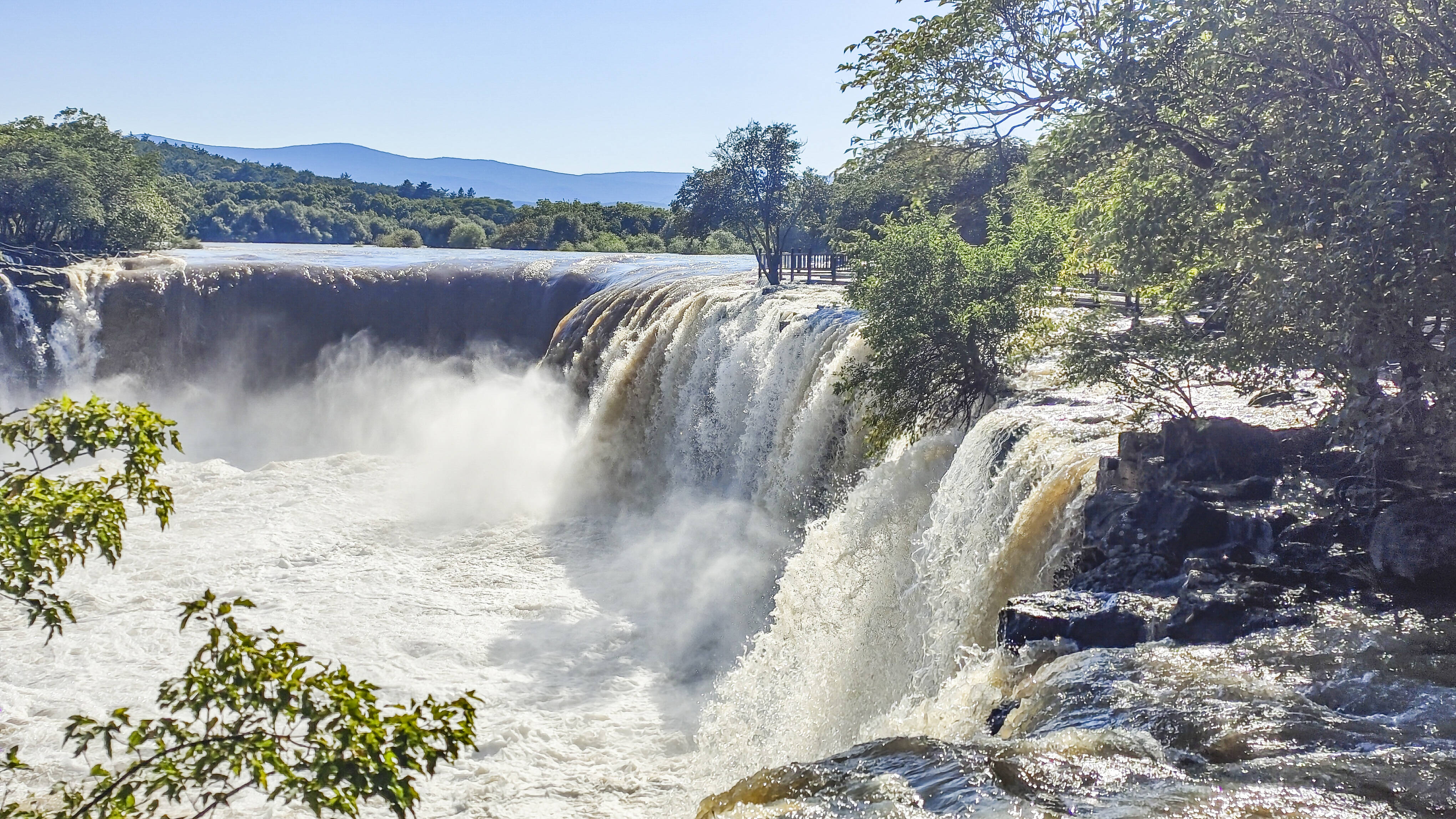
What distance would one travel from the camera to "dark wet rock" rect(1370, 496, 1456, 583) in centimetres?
682

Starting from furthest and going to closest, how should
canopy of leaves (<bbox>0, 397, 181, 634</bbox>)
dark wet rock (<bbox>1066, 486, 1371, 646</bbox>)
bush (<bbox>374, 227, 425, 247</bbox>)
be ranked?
bush (<bbox>374, 227, 425, 247</bbox>)
dark wet rock (<bbox>1066, 486, 1371, 646</bbox>)
canopy of leaves (<bbox>0, 397, 181, 634</bbox>)

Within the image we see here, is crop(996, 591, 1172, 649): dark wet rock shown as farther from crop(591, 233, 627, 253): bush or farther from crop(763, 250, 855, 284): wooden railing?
crop(591, 233, 627, 253): bush

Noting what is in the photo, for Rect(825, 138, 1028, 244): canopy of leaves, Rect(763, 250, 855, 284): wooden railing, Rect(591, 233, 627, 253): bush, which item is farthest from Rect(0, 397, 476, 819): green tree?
Rect(591, 233, 627, 253): bush

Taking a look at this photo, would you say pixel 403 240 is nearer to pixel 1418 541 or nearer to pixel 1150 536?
pixel 1150 536

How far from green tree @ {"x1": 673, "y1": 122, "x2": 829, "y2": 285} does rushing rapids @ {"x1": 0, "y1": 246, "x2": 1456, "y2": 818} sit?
6.47ft

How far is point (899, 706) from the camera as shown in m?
8.42

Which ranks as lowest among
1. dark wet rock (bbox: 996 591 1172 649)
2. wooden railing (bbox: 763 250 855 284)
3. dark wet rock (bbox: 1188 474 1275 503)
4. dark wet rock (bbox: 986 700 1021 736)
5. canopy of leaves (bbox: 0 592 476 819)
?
dark wet rock (bbox: 986 700 1021 736)

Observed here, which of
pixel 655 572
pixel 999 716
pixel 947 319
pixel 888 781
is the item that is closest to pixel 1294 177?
pixel 999 716

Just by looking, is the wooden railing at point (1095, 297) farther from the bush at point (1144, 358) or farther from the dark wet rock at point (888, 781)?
the dark wet rock at point (888, 781)

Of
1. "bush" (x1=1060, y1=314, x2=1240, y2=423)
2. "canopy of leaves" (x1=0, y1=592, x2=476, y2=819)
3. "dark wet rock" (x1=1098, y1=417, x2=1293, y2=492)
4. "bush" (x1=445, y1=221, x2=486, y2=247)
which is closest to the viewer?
"canopy of leaves" (x1=0, y1=592, x2=476, y2=819)

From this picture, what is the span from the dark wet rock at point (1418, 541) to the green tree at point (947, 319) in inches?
202

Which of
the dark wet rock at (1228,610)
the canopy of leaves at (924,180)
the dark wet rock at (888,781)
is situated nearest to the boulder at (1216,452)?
the dark wet rock at (1228,610)

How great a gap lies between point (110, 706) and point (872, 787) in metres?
10.2

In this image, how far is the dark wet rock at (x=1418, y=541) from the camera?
6820mm
